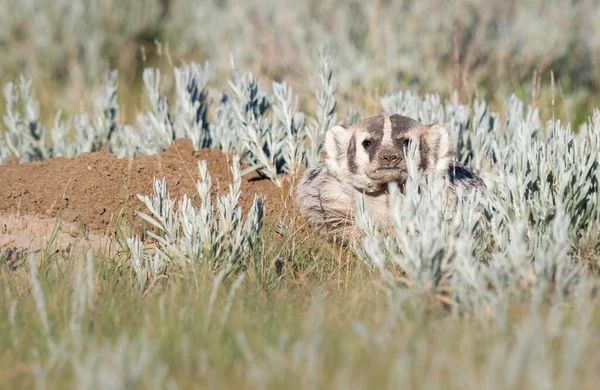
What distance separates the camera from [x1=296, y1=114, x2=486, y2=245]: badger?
3732 mm

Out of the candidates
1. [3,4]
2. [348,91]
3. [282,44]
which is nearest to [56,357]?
[348,91]

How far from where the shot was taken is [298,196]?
421 centimetres

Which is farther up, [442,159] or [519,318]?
[442,159]

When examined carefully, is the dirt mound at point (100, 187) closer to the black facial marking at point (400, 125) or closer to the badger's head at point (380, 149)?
the badger's head at point (380, 149)

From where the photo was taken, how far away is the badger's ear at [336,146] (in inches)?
159

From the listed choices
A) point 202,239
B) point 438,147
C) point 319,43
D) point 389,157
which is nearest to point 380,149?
point 389,157

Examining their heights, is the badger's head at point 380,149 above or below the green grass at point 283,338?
above

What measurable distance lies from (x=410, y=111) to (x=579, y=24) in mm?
4635

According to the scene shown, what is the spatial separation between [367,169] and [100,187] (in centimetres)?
150

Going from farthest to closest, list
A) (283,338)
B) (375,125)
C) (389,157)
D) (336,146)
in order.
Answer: (336,146), (375,125), (389,157), (283,338)

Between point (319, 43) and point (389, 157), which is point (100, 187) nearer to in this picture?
point (389, 157)

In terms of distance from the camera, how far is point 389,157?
3.61m

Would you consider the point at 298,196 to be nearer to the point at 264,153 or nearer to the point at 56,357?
the point at 264,153

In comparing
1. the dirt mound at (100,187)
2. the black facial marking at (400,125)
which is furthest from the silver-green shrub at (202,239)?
the black facial marking at (400,125)
